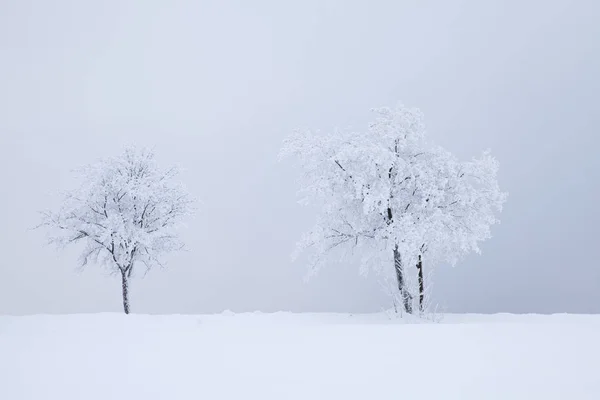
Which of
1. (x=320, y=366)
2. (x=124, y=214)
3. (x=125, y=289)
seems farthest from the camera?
(x=124, y=214)

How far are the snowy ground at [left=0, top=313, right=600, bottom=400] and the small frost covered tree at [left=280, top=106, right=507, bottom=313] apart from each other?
1095 cm

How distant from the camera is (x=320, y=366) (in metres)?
4.39

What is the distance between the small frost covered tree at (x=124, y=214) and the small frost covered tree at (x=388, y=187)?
7036 millimetres

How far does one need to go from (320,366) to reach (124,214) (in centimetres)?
1835

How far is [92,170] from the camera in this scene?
68.7ft

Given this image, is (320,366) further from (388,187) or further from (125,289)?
(125,289)

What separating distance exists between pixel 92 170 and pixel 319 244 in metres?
11.0

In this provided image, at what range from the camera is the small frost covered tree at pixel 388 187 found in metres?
16.7

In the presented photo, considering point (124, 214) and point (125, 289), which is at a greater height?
point (124, 214)

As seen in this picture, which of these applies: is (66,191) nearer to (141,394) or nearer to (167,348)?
(167,348)

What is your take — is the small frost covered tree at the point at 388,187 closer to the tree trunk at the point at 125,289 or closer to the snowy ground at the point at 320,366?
the tree trunk at the point at 125,289

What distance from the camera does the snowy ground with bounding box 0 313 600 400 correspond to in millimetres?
3758

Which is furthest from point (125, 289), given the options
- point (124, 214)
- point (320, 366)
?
point (320, 366)

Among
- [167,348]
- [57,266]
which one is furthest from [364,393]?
[57,266]
